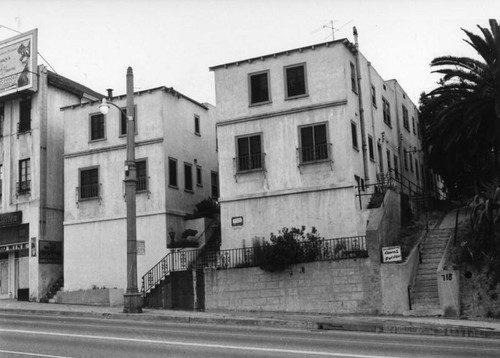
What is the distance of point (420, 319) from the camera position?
2066cm

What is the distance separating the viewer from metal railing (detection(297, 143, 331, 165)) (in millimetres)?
27172

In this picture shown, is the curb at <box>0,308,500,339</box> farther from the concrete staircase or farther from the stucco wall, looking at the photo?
the stucco wall

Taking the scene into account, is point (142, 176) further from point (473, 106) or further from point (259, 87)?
point (473, 106)

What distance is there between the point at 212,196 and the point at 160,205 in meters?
5.74

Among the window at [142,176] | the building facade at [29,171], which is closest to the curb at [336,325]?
the window at [142,176]

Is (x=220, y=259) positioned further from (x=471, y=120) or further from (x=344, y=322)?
(x=471, y=120)

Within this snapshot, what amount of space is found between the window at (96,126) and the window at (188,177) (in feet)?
14.8

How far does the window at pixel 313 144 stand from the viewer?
89.7 ft

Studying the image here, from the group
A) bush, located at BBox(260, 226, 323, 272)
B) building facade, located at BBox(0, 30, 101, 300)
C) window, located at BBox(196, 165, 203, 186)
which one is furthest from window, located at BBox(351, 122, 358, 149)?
building facade, located at BBox(0, 30, 101, 300)

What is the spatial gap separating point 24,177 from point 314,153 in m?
16.1

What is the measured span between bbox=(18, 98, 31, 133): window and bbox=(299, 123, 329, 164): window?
50.4 ft

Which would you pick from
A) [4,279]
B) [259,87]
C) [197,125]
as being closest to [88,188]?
[197,125]

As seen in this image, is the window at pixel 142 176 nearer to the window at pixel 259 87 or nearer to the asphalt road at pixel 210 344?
the window at pixel 259 87

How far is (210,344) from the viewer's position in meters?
13.2
